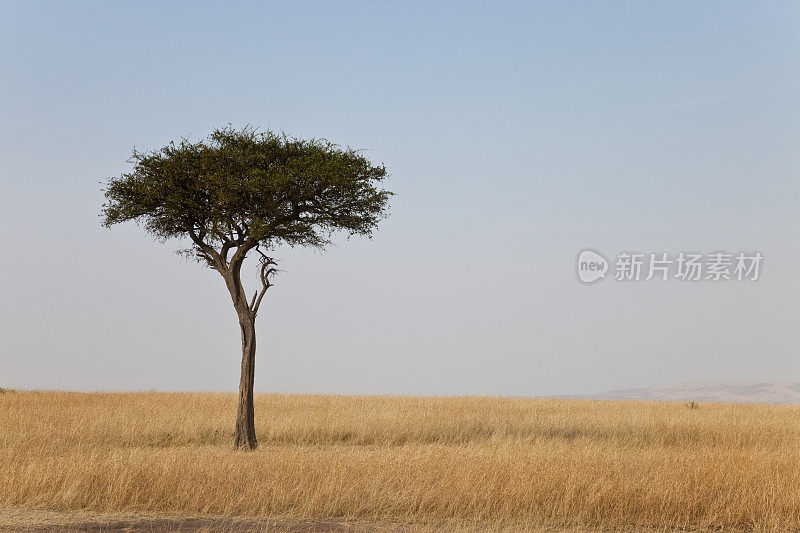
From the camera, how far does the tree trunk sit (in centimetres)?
2034

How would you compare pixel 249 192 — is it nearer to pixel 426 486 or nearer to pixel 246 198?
pixel 246 198

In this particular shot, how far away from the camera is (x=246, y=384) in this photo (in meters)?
20.8

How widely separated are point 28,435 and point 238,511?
12.3 meters

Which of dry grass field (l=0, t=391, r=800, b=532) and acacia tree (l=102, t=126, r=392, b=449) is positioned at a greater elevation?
acacia tree (l=102, t=126, r=392, b=449)

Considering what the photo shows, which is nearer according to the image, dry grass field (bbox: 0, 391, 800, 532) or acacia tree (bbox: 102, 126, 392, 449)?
dry grass field (bbox: 0, 391, 800, 532)

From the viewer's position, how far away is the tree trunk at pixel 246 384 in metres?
20.3

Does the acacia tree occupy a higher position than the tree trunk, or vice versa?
the acacia tree

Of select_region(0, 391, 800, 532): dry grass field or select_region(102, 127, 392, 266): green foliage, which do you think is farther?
select_region(102, 127, 392, 266): green foliage

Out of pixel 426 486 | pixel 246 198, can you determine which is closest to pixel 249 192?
pixel 246 198

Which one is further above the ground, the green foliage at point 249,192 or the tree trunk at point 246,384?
the green foliage at point 249,192

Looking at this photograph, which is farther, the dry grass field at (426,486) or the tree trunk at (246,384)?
the tree trunk at (246,384)

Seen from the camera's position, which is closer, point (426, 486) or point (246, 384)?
point (426, 486)

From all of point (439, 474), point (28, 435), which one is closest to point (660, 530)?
point (439, 474)

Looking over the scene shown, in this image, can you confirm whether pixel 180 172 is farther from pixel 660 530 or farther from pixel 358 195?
pixel 660 530
